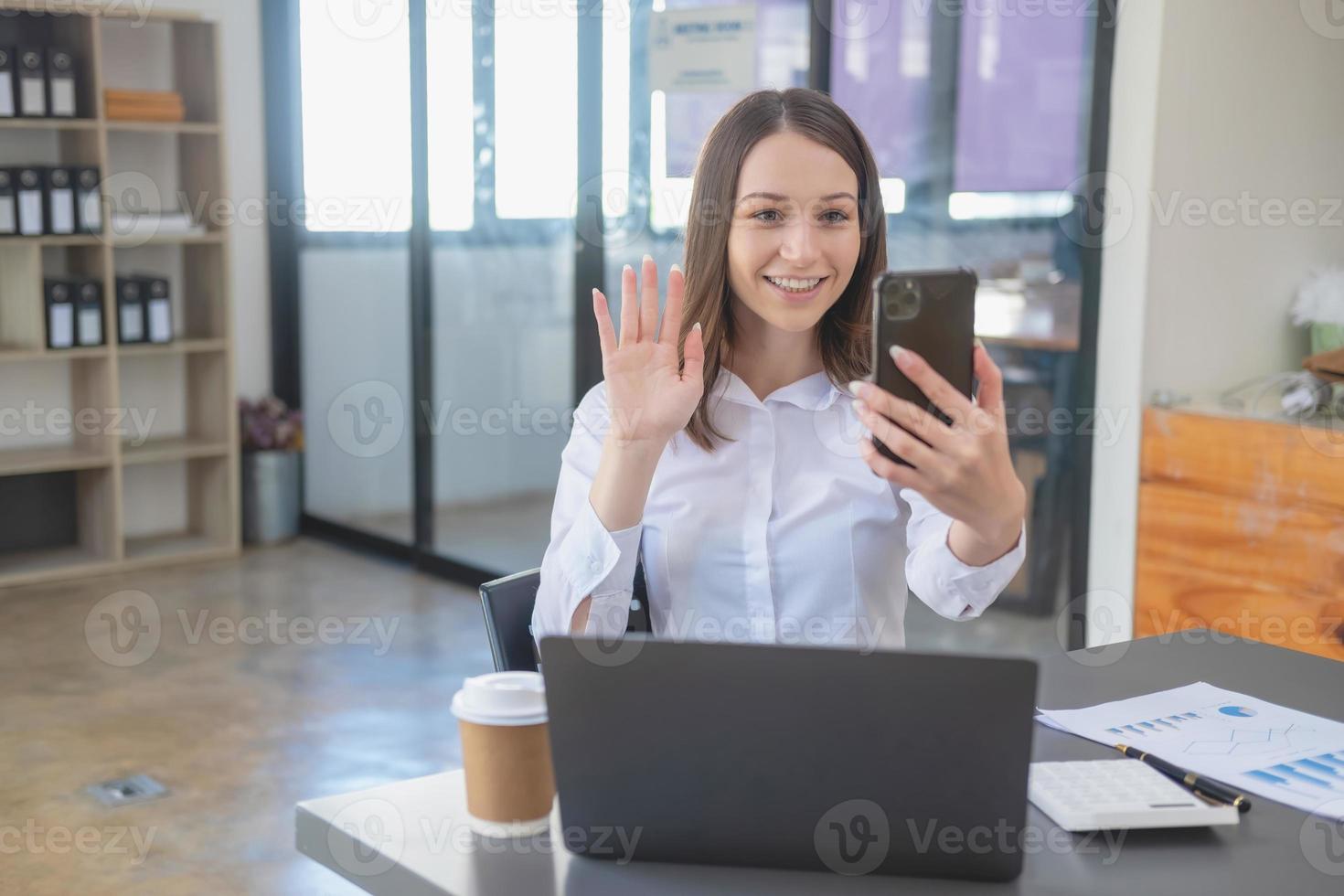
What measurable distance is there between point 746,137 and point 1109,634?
6.21 feet

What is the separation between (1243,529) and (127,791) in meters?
2.42

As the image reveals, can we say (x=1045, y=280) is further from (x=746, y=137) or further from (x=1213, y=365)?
(x=746, y=137)

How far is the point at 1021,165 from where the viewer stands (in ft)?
11.5

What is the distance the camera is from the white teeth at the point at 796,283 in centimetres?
164

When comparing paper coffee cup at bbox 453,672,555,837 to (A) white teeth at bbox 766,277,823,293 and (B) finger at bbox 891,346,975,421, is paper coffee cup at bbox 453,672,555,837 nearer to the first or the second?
(B) finger at bbox 891,346,975,421

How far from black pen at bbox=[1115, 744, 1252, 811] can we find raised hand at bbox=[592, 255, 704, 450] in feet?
1.84

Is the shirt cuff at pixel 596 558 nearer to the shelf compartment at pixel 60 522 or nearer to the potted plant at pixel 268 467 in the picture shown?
the shelf compartment at pixel 60 522

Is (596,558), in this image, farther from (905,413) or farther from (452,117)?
(452,117)

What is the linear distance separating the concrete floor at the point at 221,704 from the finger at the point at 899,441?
1.76 metres

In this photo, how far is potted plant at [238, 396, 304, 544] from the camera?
5520 mm

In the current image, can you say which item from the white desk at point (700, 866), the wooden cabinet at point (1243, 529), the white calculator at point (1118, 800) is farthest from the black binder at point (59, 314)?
the white calculator at point (1118, 800)

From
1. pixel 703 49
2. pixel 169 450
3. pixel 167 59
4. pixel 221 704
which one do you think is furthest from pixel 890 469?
pixel 167 59

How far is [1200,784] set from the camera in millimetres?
1174

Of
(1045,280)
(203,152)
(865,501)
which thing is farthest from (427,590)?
(865,501)
